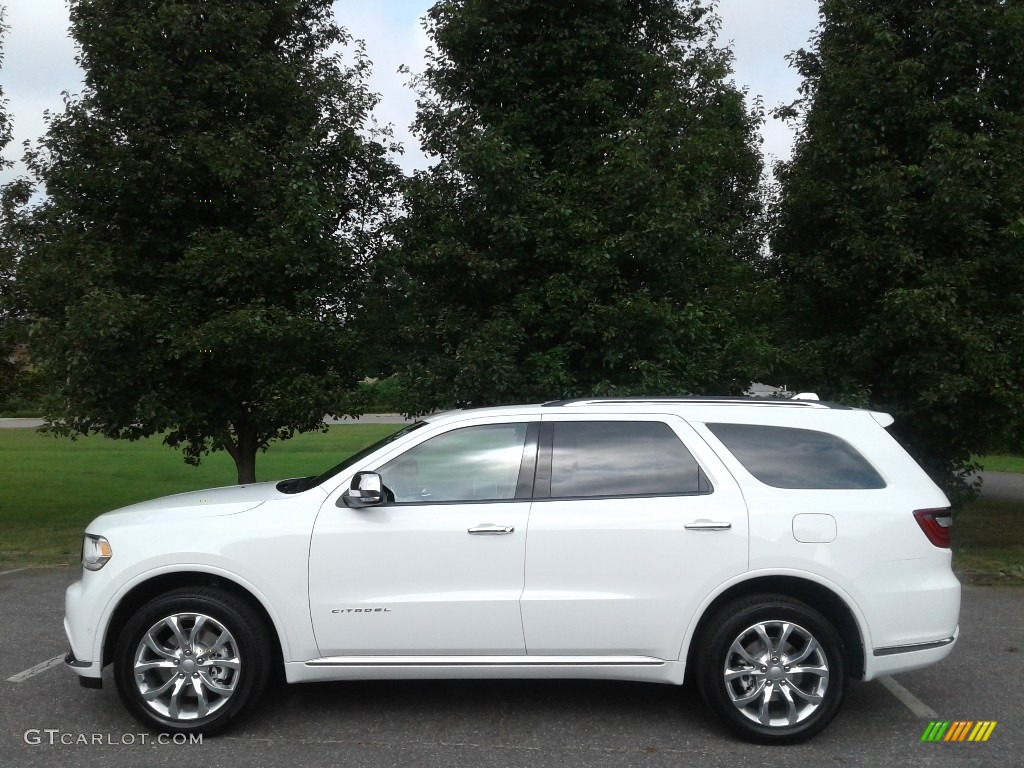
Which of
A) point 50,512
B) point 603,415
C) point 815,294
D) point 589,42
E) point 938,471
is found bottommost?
point 50,512

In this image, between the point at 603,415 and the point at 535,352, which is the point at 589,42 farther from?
the point at 603,415

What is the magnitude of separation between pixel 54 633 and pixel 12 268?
522 cm

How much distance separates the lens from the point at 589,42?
32.9 ft

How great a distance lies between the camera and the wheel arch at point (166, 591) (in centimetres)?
499

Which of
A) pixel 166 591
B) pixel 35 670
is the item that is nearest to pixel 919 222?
pixel 166 591

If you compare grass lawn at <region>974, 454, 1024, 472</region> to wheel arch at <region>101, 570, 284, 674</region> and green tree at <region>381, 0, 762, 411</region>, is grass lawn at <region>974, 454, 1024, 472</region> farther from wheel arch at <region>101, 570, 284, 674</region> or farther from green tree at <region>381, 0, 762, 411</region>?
wheel arch at <region>101, 570, 284, 674</region>

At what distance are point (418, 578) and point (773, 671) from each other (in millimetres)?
1844

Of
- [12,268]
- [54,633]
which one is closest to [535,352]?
[54,633]

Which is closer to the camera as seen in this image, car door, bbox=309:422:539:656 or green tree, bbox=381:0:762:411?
car door, bbox=309:422:539:656

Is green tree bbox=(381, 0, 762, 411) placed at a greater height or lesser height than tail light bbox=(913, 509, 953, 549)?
greater

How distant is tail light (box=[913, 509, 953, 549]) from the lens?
4.98 m

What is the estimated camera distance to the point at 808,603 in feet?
16.5

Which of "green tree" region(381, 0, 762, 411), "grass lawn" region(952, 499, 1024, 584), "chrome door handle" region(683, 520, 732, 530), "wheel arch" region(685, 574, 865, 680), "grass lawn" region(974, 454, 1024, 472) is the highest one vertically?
"green tree" region(381, 0, 762, 411)

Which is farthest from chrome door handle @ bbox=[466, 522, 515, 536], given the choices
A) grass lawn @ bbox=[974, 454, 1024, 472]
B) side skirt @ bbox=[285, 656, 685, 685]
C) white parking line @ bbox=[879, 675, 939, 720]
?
grass lawn @ bbox=[974, 454, 1024, 472]
